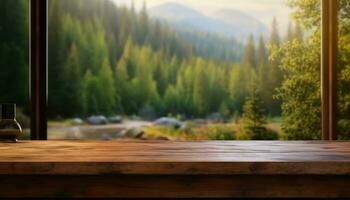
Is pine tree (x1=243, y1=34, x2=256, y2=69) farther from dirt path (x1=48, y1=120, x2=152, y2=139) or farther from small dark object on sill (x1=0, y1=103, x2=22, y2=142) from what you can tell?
small dark object on sill (x1=0, y1=103, x2=22, y2=142)

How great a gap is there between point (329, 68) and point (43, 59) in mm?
1718

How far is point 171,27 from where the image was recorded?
12.3ft

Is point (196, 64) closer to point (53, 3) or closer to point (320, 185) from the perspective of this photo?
point (53, 3)

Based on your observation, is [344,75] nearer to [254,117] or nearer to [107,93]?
[254,117]

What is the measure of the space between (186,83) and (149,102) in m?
0.28

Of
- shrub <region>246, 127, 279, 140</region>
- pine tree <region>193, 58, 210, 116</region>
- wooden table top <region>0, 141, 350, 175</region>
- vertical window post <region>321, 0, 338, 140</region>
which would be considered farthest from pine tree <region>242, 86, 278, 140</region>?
wooden table top <region>0, 141, 350, 175</region>

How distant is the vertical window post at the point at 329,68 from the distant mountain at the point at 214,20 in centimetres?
57

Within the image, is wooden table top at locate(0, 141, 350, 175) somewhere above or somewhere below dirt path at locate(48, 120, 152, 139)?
above

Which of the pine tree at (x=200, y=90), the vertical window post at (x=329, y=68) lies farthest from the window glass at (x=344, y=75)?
the pine tree at (x=200, y=90)

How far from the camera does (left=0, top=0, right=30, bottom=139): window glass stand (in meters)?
3.34

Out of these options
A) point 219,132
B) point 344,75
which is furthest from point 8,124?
point 344,75

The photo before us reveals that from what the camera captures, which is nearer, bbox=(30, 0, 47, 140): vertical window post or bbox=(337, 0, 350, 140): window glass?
bbox=(30, 0, 47, 140): vertical window post

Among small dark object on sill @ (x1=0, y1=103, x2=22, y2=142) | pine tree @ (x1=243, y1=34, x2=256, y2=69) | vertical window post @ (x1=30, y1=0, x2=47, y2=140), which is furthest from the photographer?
pine tree @ (x1=243, y1=34, x2=256, y2=69)

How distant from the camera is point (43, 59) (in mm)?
3279
